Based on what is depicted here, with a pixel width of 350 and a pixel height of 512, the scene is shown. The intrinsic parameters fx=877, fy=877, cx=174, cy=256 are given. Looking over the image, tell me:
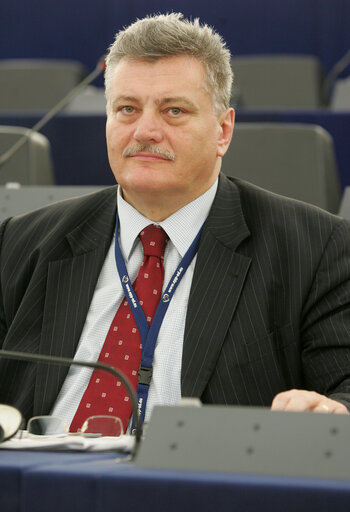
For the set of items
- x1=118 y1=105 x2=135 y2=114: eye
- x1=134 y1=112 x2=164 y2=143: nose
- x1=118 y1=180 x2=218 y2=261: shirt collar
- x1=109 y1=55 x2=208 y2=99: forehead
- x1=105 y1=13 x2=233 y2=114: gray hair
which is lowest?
x1=118 y1=180 x2=218 y2=261: shirt collar

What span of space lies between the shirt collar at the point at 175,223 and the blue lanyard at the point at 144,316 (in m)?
0.02

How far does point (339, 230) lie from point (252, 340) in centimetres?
35

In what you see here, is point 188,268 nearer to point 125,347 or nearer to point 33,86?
point 125,347

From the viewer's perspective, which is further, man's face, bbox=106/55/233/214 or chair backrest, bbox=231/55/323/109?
chair backrest, bbox=231/55/323/109

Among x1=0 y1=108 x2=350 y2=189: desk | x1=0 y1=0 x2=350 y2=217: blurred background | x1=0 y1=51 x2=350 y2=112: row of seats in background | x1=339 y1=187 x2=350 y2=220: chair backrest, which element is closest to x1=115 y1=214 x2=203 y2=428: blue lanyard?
x1=339 y1=187 x2=350 y2=220: chair backrest

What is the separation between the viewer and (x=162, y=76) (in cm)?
199

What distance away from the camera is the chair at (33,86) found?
5516 mm

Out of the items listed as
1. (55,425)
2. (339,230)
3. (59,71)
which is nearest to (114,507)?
(55,425)

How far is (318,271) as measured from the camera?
1.95 meters

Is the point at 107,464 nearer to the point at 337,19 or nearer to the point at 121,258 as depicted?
the point at 121,258

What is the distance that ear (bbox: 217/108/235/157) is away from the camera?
212cm

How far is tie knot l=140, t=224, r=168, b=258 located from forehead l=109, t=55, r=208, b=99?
1.01 feet

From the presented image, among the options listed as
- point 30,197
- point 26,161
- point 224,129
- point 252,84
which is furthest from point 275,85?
point 224,129

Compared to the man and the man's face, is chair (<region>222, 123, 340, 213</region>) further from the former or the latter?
the man's face
